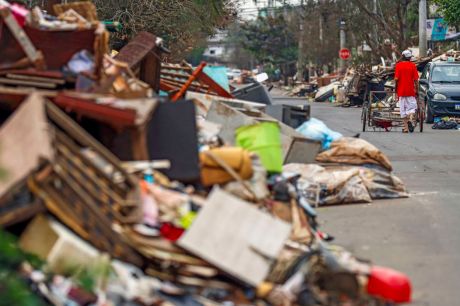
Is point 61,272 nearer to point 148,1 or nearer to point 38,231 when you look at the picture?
point 38,231

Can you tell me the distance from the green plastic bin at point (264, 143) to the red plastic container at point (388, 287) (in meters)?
2.77

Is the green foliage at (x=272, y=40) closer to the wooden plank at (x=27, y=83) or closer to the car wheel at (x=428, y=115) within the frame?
the car wheel at (x=428, y=115)

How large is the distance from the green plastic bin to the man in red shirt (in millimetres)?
14854

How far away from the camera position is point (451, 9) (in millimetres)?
43000

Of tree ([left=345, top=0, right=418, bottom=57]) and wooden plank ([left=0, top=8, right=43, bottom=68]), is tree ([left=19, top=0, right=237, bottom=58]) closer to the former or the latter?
wooden plank ([left=0, top=8, right=43, bottom=68])

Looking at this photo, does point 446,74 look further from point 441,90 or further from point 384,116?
point 384,116

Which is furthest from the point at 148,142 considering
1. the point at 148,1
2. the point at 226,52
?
the point at 226,52

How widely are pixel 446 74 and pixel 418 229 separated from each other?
810 inches

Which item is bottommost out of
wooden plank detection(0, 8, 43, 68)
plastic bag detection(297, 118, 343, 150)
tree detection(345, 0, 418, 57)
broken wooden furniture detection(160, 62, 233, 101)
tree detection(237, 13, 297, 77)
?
tree detection(237, 13, 297, 77)

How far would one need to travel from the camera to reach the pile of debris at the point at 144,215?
6.47 m

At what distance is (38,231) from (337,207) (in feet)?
21.0

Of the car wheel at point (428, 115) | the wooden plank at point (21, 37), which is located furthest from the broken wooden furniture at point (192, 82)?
the car wheel at point (428, 115)

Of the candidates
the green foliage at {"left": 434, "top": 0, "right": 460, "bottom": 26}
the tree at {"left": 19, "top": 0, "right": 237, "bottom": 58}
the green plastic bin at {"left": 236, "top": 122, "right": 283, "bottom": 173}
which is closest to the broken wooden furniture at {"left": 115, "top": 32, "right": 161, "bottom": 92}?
the green plastic bin at {"left": 236, "top": 122, "right": 283, "bottom": 173}

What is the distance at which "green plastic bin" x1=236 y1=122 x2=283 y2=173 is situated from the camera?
9.81 meters
